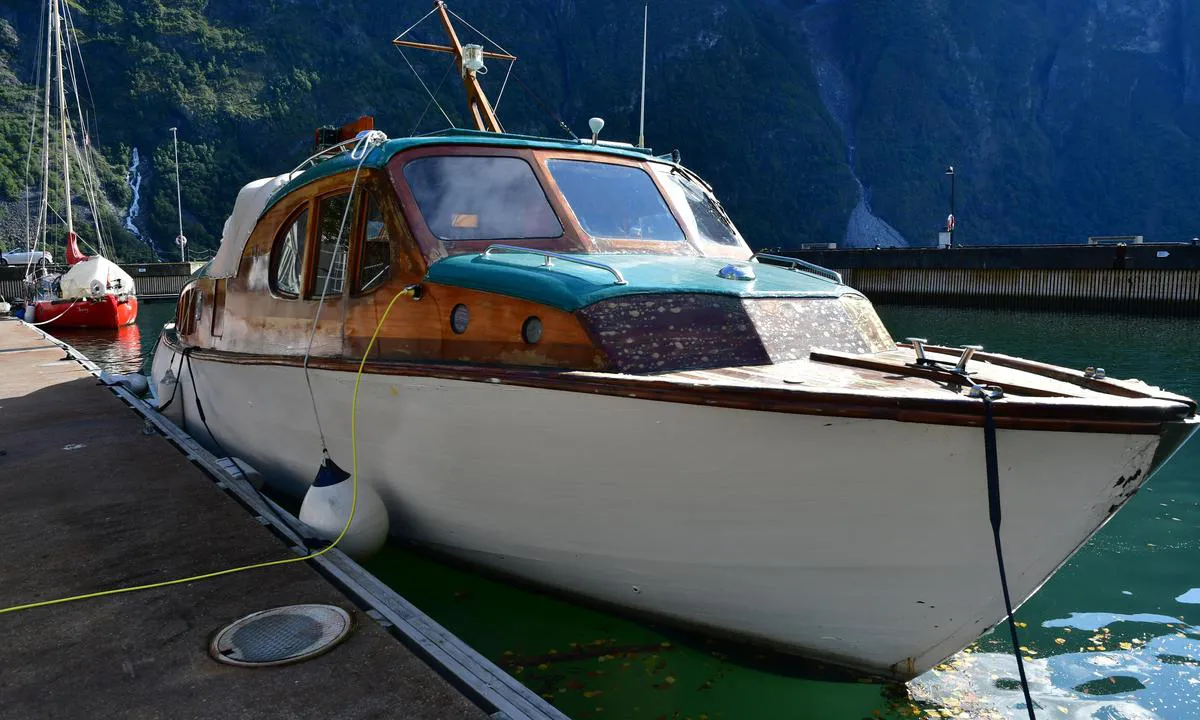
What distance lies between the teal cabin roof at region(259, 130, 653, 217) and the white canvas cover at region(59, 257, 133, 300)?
24382 mm

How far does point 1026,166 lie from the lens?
9506cm

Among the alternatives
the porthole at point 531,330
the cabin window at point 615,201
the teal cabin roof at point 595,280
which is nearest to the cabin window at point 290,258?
the teal cabin roof at point 595,280

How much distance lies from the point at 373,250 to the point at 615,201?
→ 164 cm

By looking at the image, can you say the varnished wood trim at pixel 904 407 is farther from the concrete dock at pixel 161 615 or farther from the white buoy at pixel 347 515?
the white buoy at pixel 347 515

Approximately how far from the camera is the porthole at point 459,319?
443 cm

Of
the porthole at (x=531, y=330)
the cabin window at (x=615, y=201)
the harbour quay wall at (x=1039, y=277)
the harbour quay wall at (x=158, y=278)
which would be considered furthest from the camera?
the harbour quay wall at (x=158, y=278)

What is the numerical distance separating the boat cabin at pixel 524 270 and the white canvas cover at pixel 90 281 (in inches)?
919

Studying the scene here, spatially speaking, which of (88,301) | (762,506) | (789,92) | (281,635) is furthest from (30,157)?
(789,92)

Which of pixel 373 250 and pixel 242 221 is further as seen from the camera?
pixel 242 221

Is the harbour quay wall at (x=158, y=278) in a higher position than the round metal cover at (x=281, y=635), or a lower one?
higher

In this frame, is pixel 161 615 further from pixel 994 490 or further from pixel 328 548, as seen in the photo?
pixel 994 490

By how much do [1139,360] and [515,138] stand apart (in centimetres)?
1504

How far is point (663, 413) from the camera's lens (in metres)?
3.55

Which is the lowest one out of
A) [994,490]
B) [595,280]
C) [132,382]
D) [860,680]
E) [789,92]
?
[860,680]
